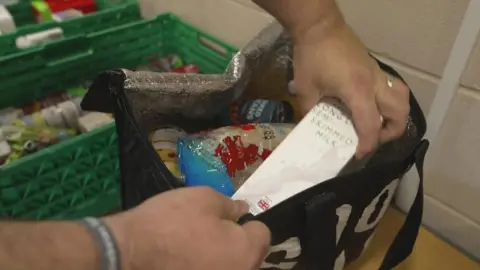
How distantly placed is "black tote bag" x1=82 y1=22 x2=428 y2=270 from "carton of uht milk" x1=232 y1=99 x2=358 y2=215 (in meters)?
0.03

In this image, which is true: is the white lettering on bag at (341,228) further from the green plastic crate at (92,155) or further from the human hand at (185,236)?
the green plastic crate at (92,155)

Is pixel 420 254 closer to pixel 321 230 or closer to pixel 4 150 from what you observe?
pixel 321 230

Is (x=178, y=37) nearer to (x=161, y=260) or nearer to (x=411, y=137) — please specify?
(x=411, y=137)

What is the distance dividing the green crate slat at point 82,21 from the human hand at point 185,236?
0.55m

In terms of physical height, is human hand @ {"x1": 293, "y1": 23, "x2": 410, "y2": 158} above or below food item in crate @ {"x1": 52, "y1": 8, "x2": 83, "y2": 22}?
above

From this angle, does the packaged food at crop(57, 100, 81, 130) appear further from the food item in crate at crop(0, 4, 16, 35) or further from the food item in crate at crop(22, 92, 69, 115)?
the food item in crate at crop(0, 4, 16, 35)

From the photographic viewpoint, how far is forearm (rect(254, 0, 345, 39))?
501 millimetres

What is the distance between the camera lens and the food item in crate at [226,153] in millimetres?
521

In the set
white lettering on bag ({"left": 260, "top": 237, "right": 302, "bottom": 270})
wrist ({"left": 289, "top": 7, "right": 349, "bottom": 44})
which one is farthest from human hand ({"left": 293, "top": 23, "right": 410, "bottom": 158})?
white lettering on bag ({"left": 260, "top": 237, "right": 302, "bottom": 270})

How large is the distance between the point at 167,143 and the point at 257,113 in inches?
5.1

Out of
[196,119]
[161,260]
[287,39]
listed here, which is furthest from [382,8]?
[161,260]

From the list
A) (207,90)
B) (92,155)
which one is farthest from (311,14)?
(92,155)

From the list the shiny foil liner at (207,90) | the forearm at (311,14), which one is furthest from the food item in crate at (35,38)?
the forearm at (311,14)

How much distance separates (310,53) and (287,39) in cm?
13
